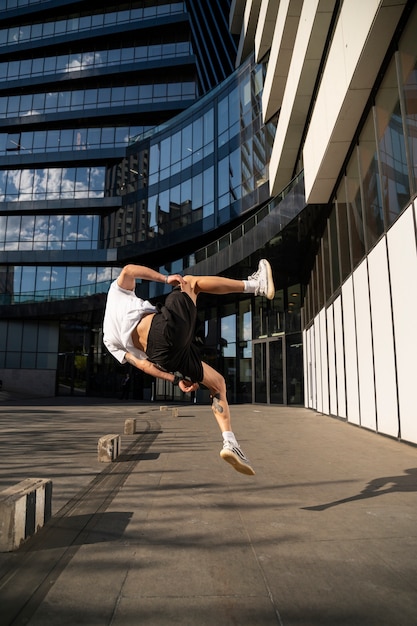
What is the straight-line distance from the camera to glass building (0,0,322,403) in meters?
24.9

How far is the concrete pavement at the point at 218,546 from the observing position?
7.77 feet

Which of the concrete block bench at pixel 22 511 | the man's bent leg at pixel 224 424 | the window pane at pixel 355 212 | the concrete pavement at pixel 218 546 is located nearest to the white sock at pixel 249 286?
the man's bent leg at pixel 224 424

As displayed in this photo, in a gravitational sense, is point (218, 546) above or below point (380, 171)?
below

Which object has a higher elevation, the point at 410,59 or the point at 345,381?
the point at 410,59

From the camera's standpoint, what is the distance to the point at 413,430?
27.6 feet

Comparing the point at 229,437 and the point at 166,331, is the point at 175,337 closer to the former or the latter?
the point at 166,331

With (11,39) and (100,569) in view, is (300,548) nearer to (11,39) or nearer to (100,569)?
(100,569)

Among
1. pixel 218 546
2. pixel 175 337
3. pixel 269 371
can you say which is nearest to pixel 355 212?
pixel 175 337

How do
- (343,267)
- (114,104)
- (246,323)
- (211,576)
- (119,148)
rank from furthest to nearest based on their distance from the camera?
(114,104), (119,148), (246,323), (343,267), (211,576)

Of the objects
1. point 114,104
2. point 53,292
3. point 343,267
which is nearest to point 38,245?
point 53,292

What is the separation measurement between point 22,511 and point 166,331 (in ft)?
6.18

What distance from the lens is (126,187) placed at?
1549 inches

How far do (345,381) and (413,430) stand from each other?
5453 millimetres

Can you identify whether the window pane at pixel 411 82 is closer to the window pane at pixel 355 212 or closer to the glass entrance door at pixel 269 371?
the window pane at pixel 355 212
